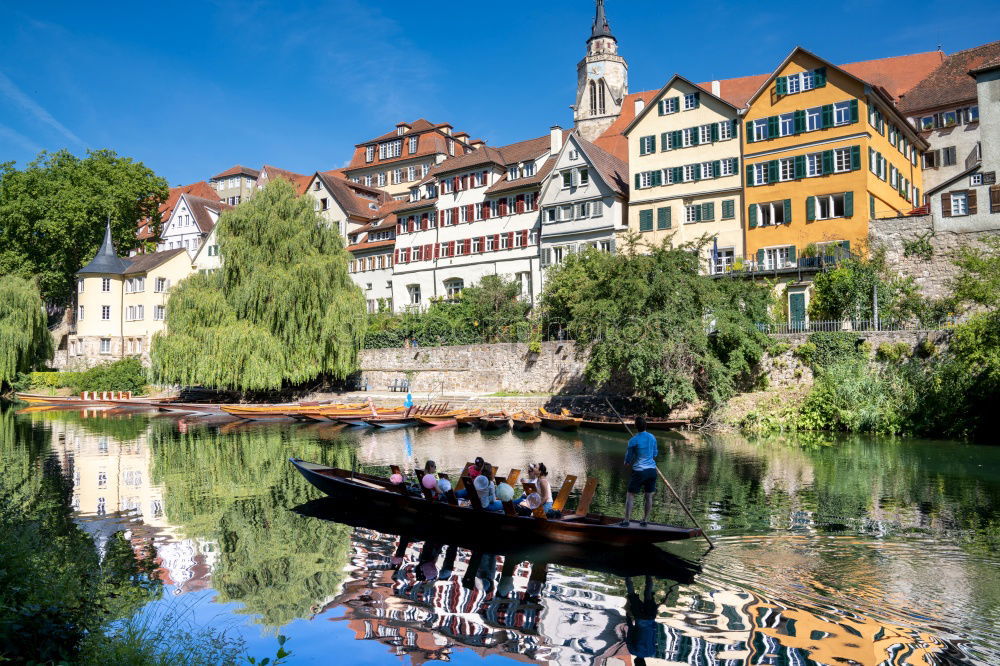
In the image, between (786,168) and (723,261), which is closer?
(786,168)

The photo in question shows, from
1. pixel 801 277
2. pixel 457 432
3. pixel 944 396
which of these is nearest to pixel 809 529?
pixel 944 396

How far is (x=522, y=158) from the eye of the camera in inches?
1932

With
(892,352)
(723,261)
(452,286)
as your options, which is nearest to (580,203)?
(723,261)

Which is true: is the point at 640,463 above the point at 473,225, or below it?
below

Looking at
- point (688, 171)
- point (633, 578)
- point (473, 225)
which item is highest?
point (688, 171)

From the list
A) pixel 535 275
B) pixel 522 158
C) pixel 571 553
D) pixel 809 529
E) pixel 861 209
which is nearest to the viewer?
pixel 571 553

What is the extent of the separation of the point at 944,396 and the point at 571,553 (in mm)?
18861

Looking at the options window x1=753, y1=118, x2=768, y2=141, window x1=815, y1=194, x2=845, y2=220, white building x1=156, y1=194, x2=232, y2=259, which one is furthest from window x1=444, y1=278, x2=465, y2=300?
white building x1=156, y1=194, x2=232, y2=259

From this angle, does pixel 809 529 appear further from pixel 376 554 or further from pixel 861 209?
pixel 861 209

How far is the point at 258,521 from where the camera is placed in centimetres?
1426

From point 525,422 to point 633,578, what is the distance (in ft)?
64.0

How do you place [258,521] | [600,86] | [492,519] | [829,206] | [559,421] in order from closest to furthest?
[492,519], [258,521], [559,421], [829,206], [600,86]

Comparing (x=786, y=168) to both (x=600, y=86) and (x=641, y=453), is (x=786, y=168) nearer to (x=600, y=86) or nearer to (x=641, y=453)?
(x=641, y=453)

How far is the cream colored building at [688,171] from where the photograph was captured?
3831 cm
